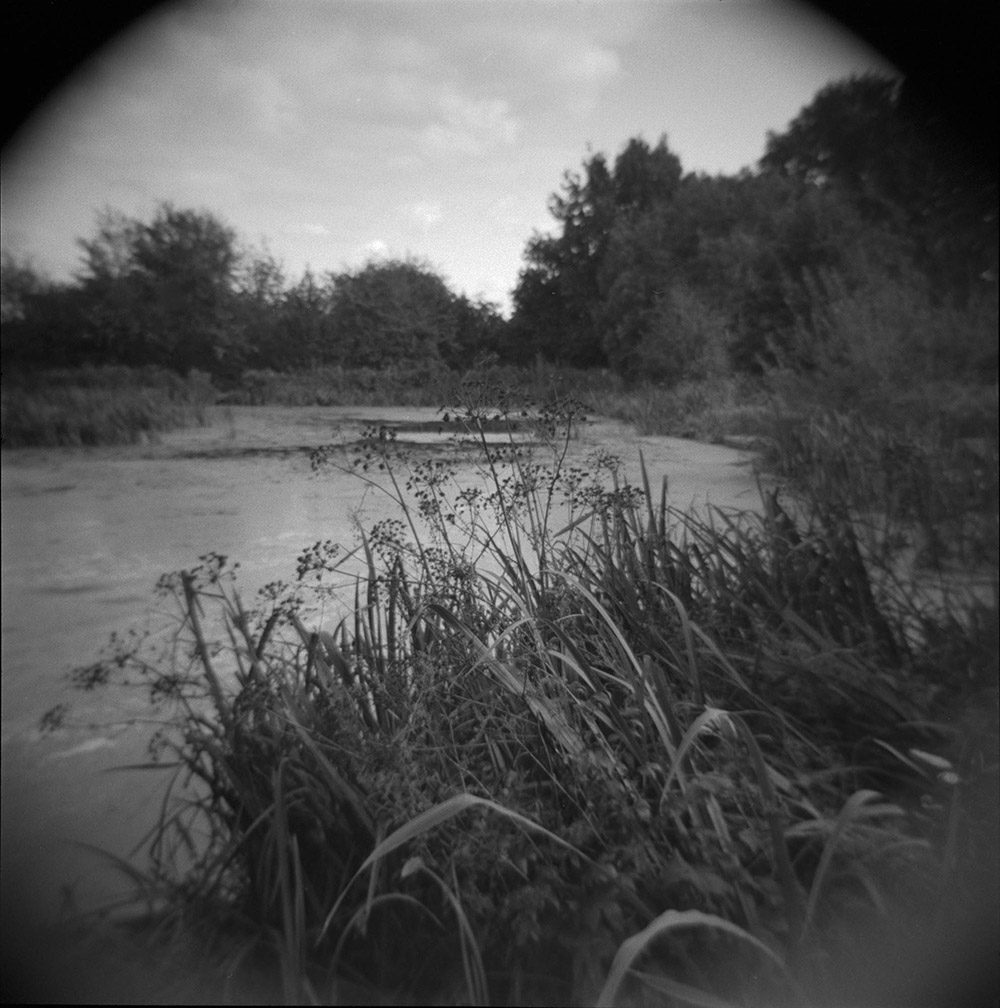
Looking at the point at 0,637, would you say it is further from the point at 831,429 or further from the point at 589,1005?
the point at 831,429

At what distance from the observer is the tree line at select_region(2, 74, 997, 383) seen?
133cm

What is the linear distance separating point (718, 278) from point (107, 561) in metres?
1.32

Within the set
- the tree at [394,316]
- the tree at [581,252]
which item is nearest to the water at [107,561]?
the tree at [394,316]

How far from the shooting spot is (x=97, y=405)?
3.97ft

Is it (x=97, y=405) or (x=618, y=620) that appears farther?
(x=618, y=620)

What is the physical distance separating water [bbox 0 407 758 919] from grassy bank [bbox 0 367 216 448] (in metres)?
0.03

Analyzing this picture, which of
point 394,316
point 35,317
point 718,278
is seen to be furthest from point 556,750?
point 35,317

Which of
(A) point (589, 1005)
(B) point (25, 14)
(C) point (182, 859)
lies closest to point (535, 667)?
(A) point (589, 1005)

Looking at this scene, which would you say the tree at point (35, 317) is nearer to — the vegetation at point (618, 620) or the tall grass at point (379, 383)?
the vegetation at point (618, 620)

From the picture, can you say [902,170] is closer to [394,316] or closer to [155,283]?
[394,316]

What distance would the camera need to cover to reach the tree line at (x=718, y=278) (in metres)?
1.33

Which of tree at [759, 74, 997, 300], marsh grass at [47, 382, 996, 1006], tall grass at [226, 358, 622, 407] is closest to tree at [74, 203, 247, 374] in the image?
tall grass at [226, 358, 622, 407]

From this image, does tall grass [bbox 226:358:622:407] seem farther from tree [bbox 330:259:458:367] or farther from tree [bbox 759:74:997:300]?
tree [bbox 759:74:997:300]

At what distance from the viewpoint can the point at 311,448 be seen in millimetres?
1320
